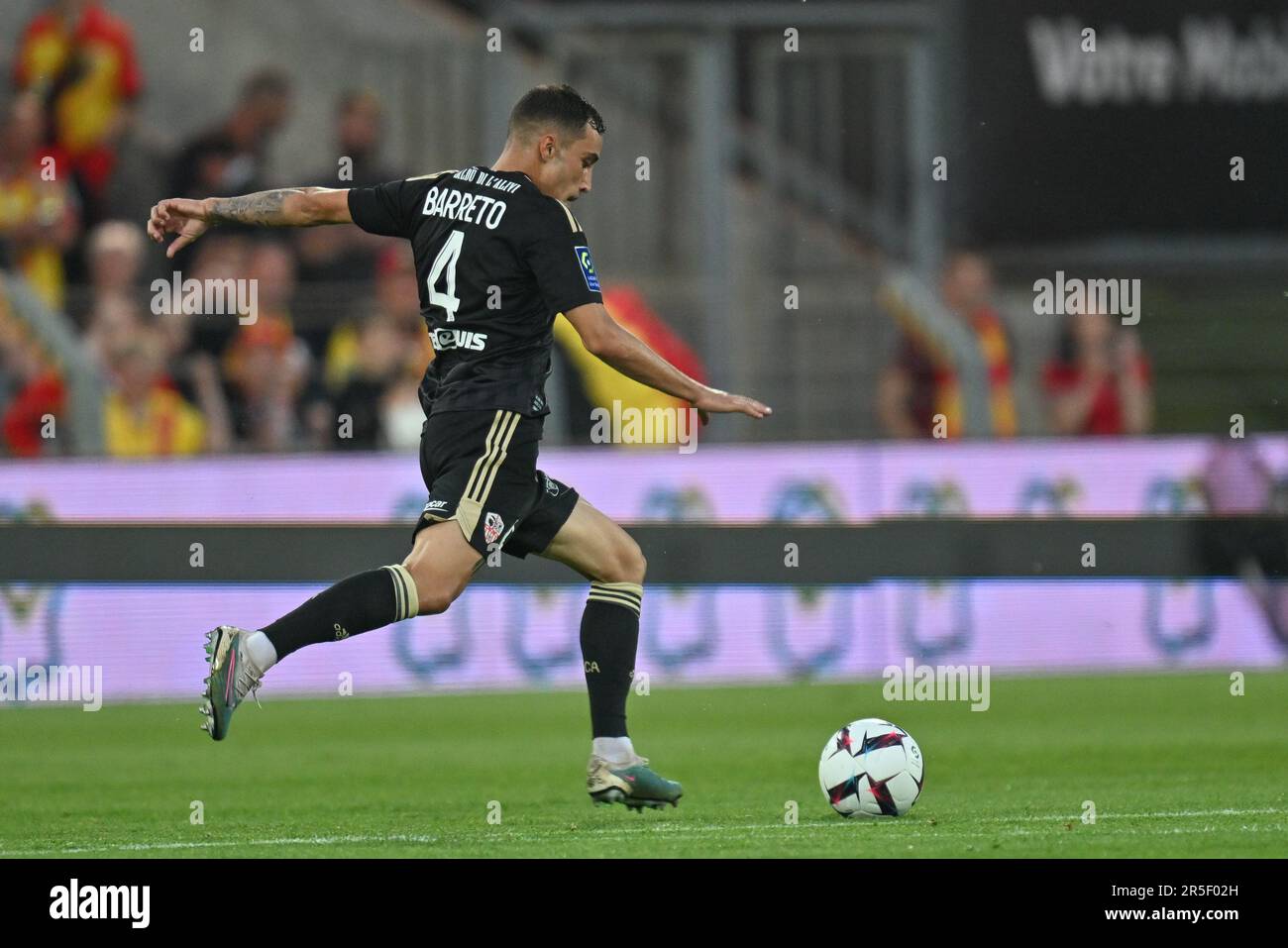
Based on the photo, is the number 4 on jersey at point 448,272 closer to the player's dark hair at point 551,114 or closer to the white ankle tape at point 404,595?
the player's dark hair at point 551,114

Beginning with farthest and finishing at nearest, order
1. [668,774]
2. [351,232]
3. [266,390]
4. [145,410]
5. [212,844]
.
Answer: [351,232], [266,390], [145,410], [668,774], [212,844]

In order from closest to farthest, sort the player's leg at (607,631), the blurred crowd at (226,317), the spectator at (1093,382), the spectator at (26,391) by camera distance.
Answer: the player's leg at (607,631) → the spectator at (26,391) → the blurred crowd at (226,317) → the spectator at (1093,382)

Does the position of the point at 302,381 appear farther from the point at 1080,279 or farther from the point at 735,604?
the point at 1080,279

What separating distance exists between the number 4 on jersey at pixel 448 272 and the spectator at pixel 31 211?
814 cm

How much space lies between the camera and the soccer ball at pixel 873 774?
289 inches

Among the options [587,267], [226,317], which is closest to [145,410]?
[226,317]

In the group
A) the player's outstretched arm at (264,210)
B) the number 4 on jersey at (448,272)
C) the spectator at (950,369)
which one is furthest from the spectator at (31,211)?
the number 4 on jersey at (448,272)

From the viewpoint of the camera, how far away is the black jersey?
7203 mm

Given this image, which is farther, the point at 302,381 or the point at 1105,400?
the point at 1105,400

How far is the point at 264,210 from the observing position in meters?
7.57

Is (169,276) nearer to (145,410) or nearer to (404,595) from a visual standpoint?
(145,410)

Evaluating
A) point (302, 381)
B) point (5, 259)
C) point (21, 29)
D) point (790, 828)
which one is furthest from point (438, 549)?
point (21, 29)

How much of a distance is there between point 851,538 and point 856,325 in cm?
396
